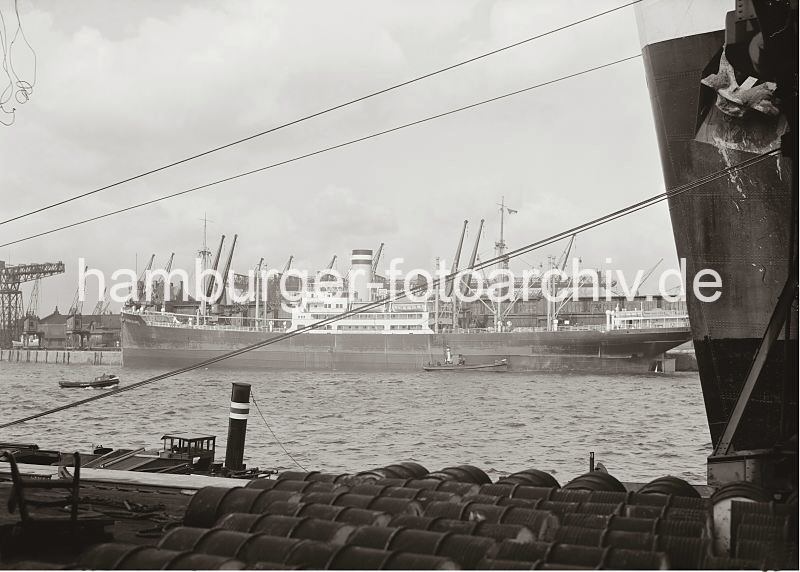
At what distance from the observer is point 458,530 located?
18.6 feet

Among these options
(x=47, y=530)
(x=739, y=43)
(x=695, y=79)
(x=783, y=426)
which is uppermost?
(x=695, y=79)

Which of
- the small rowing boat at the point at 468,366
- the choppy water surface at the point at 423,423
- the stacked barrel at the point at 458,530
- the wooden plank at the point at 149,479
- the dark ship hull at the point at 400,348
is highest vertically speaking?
the dark ship hull at the point at 400,348

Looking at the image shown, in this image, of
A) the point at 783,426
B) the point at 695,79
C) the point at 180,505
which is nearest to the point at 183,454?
the point at 180,505

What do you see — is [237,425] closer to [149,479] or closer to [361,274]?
[149,479]

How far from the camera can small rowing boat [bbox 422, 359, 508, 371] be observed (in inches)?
3339

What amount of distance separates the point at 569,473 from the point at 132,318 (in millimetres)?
76626

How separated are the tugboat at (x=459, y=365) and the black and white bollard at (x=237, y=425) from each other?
7128 cm

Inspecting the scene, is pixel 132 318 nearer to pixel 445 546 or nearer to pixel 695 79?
pixel 695 79

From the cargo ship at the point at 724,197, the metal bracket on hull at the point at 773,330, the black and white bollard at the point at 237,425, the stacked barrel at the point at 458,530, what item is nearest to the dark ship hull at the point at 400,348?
the cargo ship at the point at 724,197

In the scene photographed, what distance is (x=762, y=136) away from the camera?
1435cm

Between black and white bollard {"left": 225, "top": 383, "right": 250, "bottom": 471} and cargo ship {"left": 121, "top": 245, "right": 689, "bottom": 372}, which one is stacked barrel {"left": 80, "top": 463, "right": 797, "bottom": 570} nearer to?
black and white bollard {"left": 225, "top": 383, "right": 250, "bottom": 471}

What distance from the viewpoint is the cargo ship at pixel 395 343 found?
3273 inches

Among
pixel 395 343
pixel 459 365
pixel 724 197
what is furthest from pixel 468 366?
pixel 724 197

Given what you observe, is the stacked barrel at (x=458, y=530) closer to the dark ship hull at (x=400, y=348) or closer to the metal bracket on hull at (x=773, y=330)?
the metal bracket on hull at (x=773, y=330)
